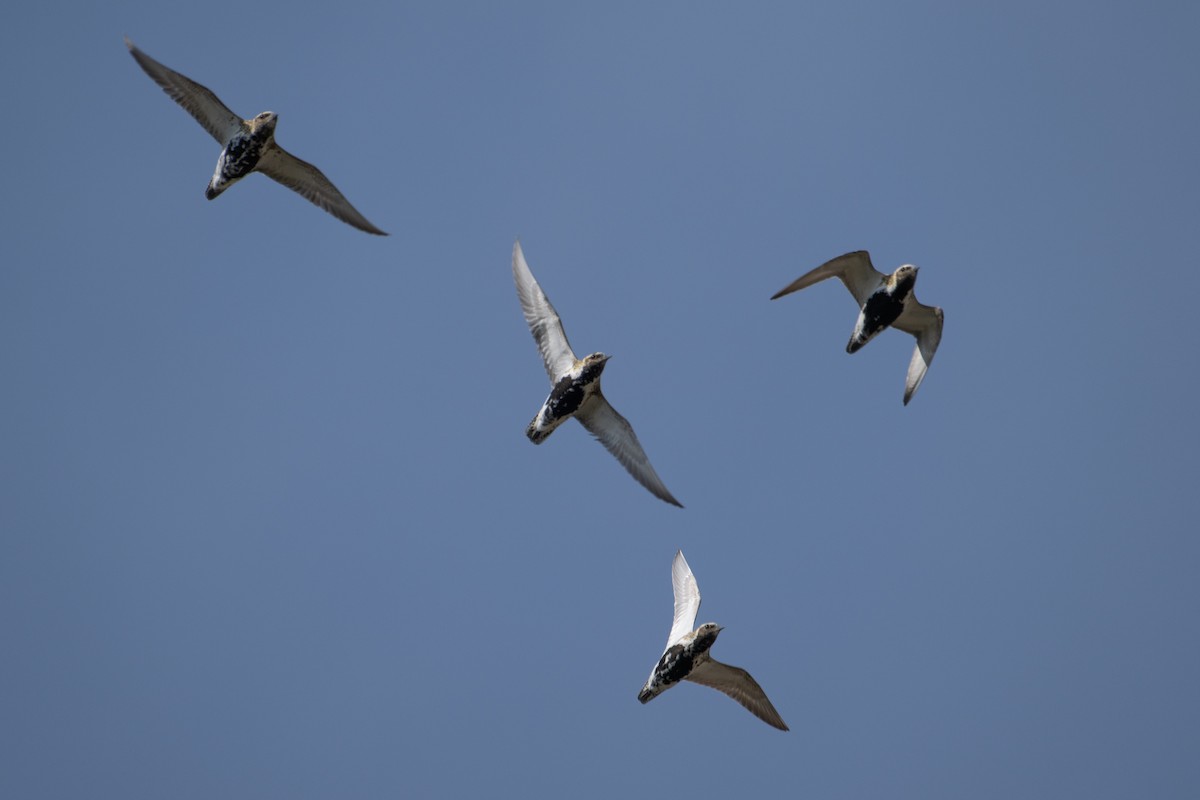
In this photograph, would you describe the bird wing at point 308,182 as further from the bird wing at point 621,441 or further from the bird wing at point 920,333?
the bird wing at point 920,333

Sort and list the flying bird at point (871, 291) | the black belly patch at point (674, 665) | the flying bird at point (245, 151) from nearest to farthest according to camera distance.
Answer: the flying bird at point (245, 151)
the black belly patch at point (674, 665)
the flying bird at point (871, 291)

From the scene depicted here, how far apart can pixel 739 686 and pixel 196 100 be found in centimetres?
1771

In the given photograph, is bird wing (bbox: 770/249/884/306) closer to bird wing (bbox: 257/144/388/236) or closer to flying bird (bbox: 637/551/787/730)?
flying bird (bbox: 637/551/787/730)

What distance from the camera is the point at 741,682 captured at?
32.9 meters

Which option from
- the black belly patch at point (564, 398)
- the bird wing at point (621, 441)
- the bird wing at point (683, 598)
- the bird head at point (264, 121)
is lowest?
the bird wing at point (683, 598)

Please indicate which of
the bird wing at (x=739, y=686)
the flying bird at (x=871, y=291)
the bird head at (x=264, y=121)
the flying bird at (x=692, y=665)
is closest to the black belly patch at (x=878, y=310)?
the flying bird at (x=871, y=291)

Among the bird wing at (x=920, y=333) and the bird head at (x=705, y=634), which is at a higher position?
the bird wing at (x=920, y=333)

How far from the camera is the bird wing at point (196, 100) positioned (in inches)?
1216

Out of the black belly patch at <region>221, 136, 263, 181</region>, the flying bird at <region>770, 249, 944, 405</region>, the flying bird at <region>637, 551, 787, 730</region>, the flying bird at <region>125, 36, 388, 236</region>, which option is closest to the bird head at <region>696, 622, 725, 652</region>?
the flying bird at <region>637, 551, 787, 730</region>

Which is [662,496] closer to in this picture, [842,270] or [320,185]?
[842,270]

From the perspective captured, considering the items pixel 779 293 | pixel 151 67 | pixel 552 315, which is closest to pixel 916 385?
pixel 779 293

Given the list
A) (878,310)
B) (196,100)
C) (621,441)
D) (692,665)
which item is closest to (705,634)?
(692,665)

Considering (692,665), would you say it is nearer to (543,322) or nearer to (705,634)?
(705,634)

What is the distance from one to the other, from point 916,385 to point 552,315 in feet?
31.5
